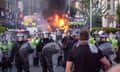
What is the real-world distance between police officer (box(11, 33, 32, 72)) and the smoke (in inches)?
1508

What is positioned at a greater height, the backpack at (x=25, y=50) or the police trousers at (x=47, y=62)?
the backpack at (x=25, y=50)

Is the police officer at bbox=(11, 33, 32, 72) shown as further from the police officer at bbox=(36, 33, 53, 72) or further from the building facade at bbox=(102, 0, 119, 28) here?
the building facade at bbox=(102, 0, 119, 28)

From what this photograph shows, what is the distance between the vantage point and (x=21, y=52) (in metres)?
15.0

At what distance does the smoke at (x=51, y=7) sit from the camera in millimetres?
54312

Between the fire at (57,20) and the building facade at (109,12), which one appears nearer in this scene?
the fire at (57,20)

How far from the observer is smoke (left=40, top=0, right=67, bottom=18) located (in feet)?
178

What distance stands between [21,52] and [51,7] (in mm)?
39493

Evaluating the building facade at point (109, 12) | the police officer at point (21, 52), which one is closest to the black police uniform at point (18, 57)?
the police officer at point (21, 52)

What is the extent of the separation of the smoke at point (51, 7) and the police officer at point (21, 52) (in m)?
38.3

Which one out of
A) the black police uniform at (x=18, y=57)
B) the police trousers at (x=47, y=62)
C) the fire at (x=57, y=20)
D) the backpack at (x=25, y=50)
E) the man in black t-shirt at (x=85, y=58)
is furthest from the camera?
the fire at (x=57, y=20)

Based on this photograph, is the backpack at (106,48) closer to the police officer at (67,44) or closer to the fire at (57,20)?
the police officer at (67,44)

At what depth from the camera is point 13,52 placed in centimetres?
1575

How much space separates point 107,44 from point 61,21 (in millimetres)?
41549

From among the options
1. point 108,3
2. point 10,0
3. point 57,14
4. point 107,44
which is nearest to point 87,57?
point 107,44
